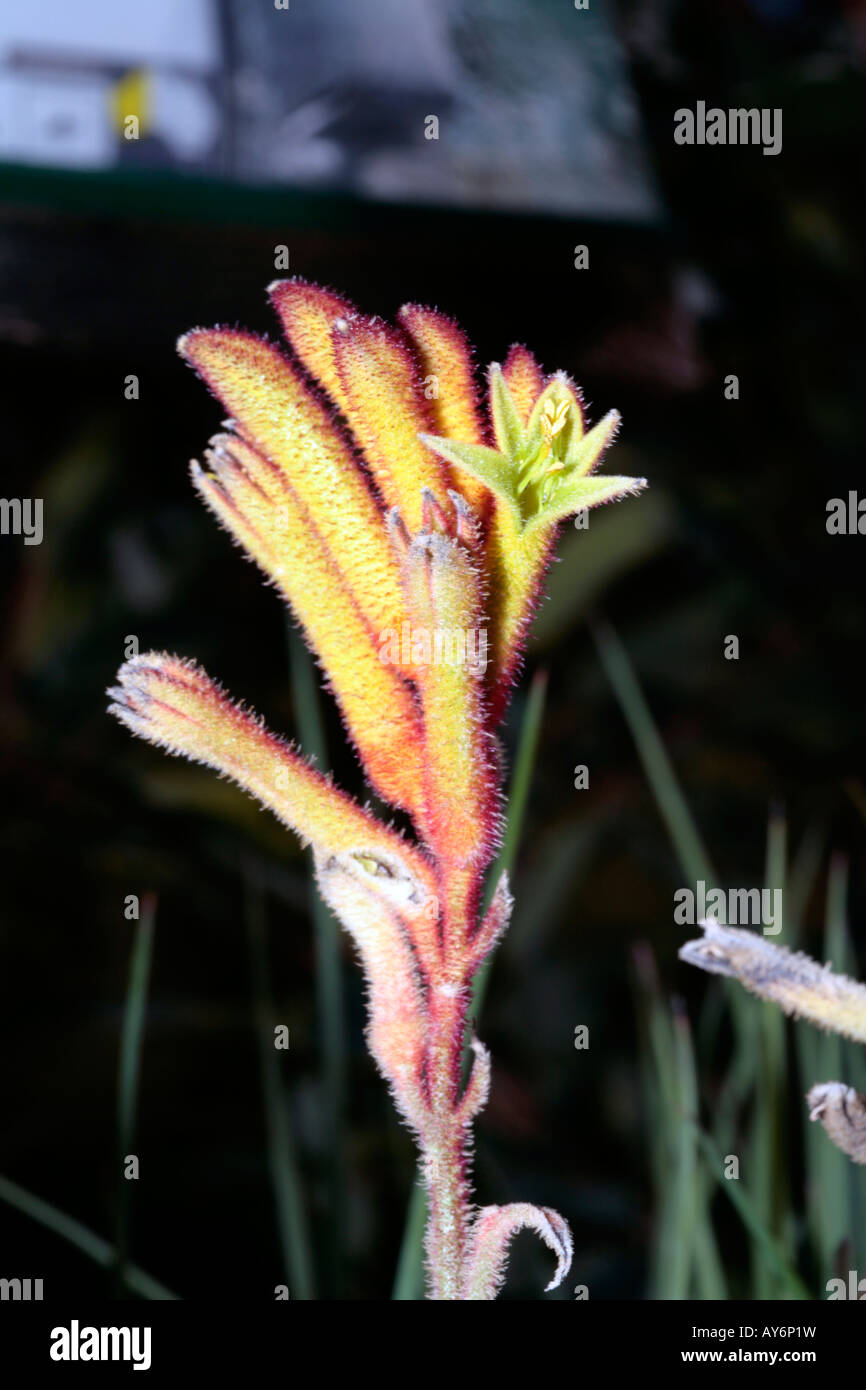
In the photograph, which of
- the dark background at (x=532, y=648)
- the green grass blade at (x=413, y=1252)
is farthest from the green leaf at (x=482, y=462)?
the dark background at (x=532, y=648)

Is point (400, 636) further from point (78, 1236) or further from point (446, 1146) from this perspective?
point (78, 1236)

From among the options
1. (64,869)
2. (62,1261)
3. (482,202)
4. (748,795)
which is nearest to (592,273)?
(482,202)

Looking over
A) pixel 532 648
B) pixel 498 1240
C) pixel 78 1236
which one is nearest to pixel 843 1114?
pixel 498 1240

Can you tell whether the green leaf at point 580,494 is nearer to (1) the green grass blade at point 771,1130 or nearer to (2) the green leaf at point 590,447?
(2) the green leaf at point 590,447

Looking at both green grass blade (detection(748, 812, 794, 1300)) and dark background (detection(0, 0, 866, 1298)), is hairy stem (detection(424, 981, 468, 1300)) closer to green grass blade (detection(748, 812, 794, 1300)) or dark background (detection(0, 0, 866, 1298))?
green grass blade (detection(748, 812, 794, 1300))

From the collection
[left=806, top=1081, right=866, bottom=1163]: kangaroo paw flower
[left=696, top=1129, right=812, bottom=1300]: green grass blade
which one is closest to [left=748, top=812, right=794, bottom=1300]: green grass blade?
[left=696, top=1129, right=812, bottom=1300]: green grass blade

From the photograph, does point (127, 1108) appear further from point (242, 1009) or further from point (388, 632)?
Answer: point (242, 1009)
